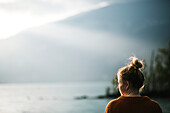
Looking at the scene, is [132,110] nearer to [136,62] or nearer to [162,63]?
[136,62]

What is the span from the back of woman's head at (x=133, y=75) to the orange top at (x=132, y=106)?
123 millimetres

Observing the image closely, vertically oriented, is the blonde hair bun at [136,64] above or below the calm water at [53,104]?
above

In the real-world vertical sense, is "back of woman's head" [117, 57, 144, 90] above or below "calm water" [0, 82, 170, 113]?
above

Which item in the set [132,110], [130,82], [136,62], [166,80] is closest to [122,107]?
[132,110]

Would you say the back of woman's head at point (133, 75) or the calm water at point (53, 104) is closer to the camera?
the back of woman's head at point (133, 75)

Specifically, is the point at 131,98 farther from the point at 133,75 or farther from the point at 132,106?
the point at 133,75

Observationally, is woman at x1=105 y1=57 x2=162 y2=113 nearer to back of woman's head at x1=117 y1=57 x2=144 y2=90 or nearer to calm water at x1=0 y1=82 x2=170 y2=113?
back of woman's head at x1=117 y1=57 x2=144 y2=90

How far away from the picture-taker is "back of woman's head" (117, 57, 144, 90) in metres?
1.97

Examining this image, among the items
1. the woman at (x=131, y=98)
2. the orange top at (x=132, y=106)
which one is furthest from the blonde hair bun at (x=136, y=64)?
the orange top at (x=132, y=106)

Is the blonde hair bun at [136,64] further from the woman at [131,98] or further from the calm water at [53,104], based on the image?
the calm water at [53,104]

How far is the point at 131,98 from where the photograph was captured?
1971 millimetres

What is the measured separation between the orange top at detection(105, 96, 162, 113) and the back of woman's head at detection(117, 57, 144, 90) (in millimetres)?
123

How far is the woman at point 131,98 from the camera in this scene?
1.95m

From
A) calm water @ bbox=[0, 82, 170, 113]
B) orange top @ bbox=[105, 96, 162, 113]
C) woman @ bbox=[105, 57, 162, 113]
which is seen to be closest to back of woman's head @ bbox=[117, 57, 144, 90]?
woman @ bbox=[105, 57, 162, 113]
